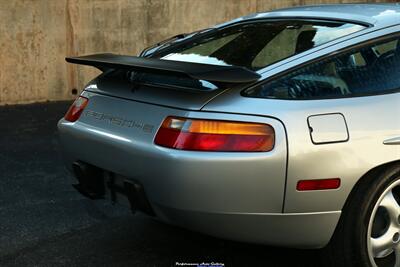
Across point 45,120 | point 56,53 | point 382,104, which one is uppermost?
point 382,104

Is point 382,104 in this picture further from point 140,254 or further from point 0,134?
point 0,134

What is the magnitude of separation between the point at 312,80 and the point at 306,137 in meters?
0.35

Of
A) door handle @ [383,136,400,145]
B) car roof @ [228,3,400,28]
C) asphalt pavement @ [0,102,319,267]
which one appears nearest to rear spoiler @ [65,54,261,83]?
door handle @ [383,136,400,145]

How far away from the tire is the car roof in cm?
84

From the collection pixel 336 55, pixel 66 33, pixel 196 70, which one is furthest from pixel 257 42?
pixel 66 33

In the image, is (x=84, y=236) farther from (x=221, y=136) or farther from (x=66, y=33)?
(x=66, y=33)

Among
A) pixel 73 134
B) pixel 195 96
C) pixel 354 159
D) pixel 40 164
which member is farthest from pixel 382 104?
pixel 40 164

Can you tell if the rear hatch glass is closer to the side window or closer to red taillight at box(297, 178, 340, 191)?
the side window

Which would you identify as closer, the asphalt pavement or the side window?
the side window

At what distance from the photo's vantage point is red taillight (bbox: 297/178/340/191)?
2.84 meters

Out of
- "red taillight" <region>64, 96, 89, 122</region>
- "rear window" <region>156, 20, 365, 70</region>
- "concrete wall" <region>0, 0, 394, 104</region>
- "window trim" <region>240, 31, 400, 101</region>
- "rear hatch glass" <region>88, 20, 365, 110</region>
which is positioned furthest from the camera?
"concrete wall" <region>0, 0, 394, 104</region>

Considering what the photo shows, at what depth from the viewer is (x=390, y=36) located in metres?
3.25

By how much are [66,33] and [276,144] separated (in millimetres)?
6448

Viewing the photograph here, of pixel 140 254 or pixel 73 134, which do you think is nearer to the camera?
pixel 73 134
